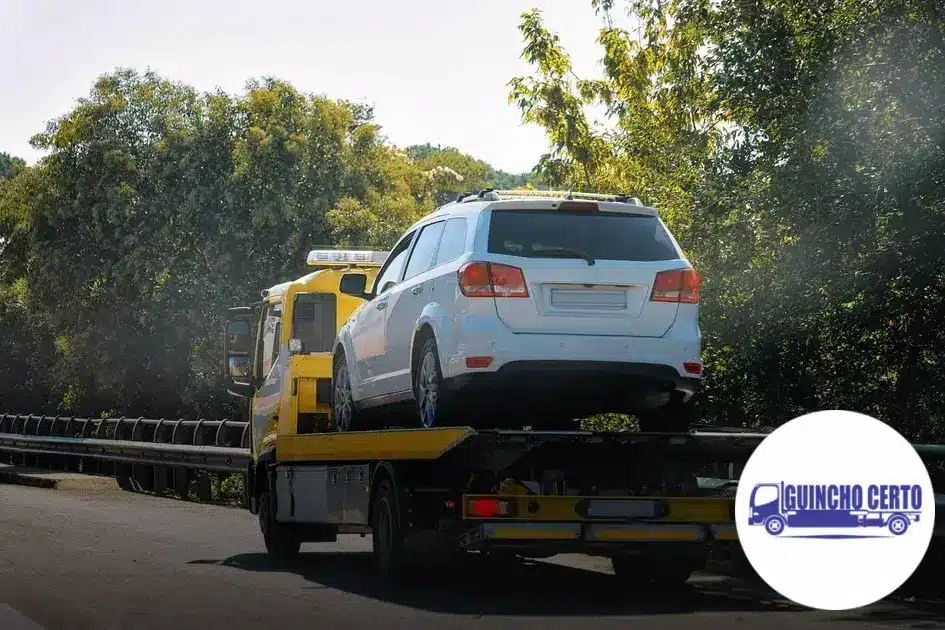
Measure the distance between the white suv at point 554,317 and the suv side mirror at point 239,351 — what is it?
16.9 ft

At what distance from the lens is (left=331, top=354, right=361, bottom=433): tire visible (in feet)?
47.2

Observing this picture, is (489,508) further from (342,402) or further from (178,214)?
(178,214)

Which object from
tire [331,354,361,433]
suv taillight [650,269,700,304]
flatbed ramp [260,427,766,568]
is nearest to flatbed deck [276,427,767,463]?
flatbed ramp [260,427,766,568]

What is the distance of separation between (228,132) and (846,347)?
32341 mm

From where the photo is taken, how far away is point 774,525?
11.3 meters

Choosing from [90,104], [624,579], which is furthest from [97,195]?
[624,579]

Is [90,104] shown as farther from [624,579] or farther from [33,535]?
[624,579]

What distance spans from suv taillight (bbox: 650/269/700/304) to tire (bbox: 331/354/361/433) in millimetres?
3544

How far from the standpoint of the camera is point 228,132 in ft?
166

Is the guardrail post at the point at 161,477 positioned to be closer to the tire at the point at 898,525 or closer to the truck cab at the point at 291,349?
the truck cab at the point at 291,349

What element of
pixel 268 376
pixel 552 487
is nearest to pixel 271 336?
pixel 268 376

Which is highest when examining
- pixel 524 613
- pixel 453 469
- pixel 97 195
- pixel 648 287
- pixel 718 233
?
pixel 97 195

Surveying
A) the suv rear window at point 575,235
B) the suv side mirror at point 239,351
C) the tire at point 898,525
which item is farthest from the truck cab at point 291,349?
the tire at point 898,525

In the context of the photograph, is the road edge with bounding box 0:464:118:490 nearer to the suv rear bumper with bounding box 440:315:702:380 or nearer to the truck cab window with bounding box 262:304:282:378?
the truck cab window with bounding box 262:304:282:378
